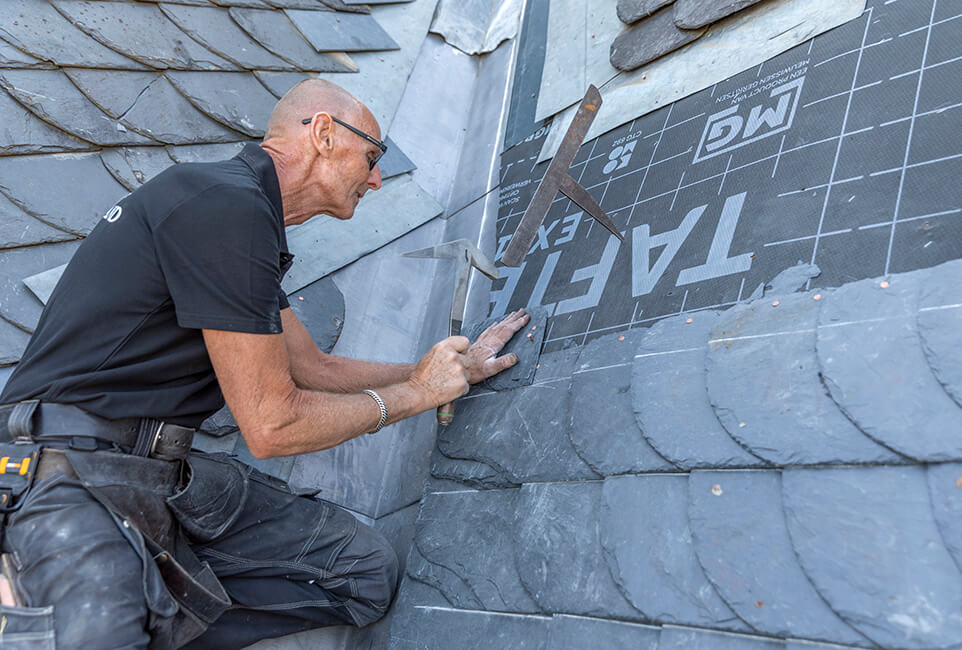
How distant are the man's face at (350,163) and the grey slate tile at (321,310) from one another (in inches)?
26.2

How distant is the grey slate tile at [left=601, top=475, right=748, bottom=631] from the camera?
1.49 metres

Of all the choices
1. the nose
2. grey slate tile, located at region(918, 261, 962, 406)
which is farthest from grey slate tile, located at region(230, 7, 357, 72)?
grey slate tile, located at region(918, 261, 962, 406)

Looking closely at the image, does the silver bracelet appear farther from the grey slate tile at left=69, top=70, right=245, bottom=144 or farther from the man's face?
the grey slate tile at left=69, top=70, right=245, bottom=144

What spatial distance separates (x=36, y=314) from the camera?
237cm

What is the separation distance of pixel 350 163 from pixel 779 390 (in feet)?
4.47

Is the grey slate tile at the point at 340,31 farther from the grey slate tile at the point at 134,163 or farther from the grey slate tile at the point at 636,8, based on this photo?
the grey slate tile at the point at 636,8

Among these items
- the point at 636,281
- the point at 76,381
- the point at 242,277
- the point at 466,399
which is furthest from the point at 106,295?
the point at 636,281

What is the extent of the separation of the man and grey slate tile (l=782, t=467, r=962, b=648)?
1.21 metres

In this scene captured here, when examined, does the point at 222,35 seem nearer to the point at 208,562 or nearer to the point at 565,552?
the point at 208,562

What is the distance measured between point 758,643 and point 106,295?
63.4 inches

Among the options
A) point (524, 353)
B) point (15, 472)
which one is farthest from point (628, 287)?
point (15, 472)

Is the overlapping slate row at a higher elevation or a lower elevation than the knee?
higher

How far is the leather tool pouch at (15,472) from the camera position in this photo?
5.42 feet

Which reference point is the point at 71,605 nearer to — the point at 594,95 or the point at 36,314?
the point at 36,314
